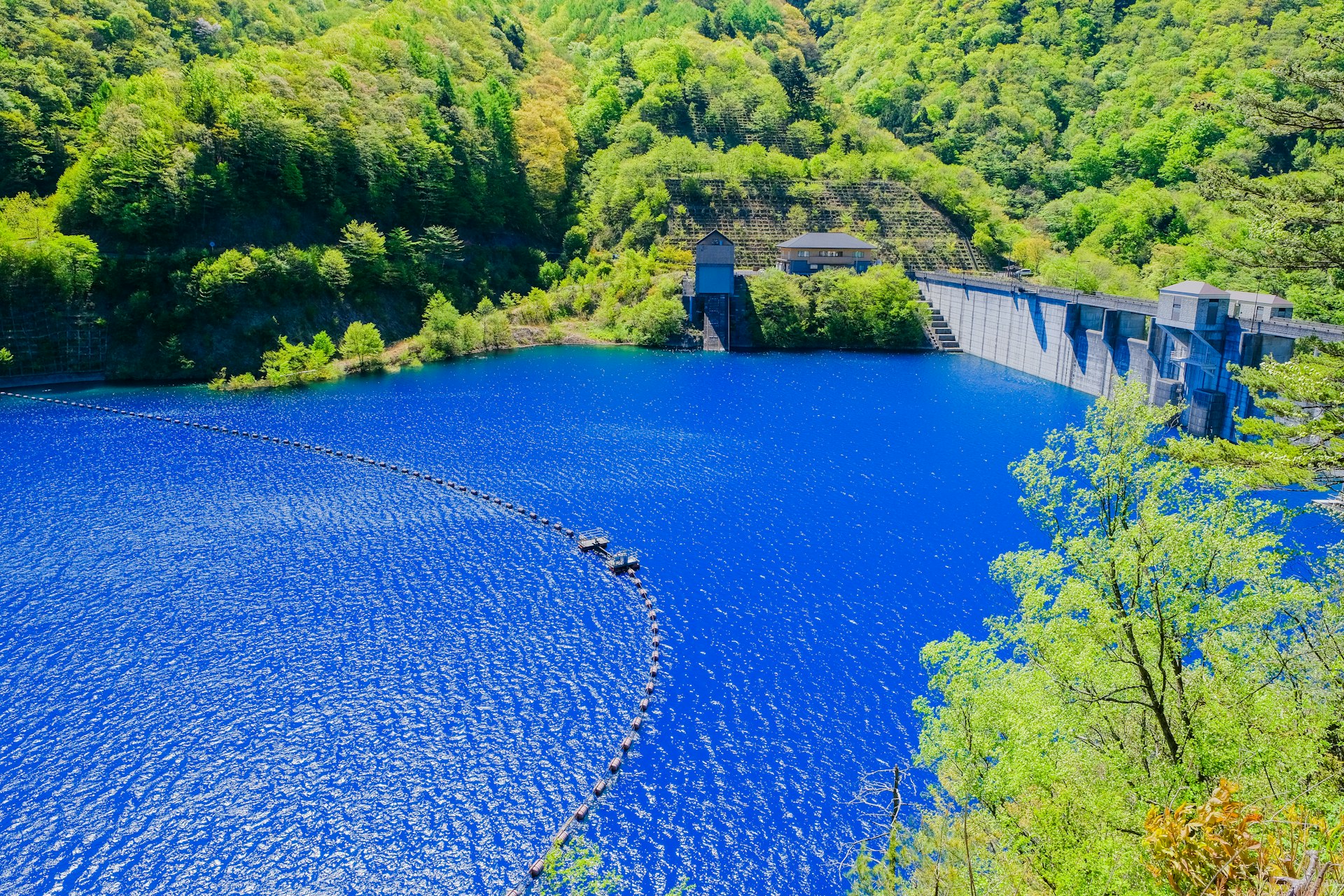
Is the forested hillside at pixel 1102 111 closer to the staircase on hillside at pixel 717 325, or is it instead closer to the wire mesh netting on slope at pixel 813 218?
the wire mesh netting on slope at pixel 813 218

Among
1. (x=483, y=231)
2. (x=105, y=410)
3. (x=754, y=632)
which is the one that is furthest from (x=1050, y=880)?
(x=483, y=231)

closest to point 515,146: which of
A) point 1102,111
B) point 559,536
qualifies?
point 559,536

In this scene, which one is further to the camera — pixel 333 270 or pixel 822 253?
pixel 822 253

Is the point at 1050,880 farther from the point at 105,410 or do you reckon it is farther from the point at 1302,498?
the point at 105,410

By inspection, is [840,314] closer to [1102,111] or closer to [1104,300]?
[1104,300]

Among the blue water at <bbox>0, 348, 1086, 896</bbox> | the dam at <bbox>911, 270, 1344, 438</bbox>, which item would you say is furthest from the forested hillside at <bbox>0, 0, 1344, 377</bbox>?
the blue water at <bbox>0, 348, 1086, 896</bbox>
